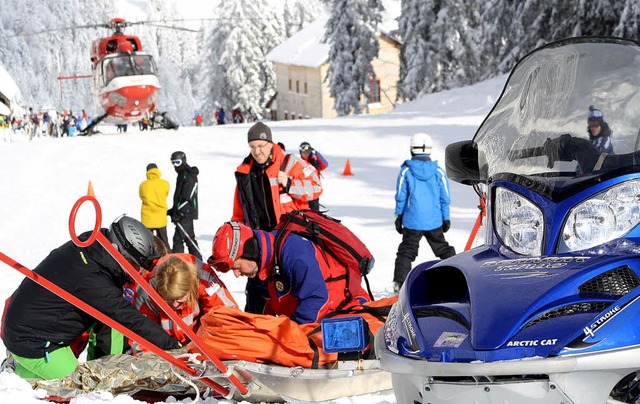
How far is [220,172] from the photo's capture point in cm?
2255

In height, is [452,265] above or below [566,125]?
below

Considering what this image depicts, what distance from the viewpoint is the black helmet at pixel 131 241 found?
226 inches

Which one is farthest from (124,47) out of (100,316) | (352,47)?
(100,316)

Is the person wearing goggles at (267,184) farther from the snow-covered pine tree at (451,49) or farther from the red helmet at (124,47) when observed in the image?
the snow-covered pine tree at (451,49)

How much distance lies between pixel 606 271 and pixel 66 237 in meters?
14.7

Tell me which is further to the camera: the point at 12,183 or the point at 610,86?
the point at 12,183

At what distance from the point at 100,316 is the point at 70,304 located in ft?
3.75

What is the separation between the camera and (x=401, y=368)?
2949 mm

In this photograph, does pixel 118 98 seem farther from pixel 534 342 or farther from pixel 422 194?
pixel 534 342

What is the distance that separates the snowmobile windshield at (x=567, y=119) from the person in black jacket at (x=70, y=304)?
2.71m

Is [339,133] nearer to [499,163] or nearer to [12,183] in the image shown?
[12,183]

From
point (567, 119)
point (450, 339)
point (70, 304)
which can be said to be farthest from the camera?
point (70, 304)

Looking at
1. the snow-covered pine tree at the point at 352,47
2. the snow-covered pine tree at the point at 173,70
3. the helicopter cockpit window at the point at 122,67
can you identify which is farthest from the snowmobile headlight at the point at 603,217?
the snow-covered pine tree at the point at 173,70

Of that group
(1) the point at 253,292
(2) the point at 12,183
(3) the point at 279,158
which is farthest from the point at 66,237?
(1) the point at 253,292
